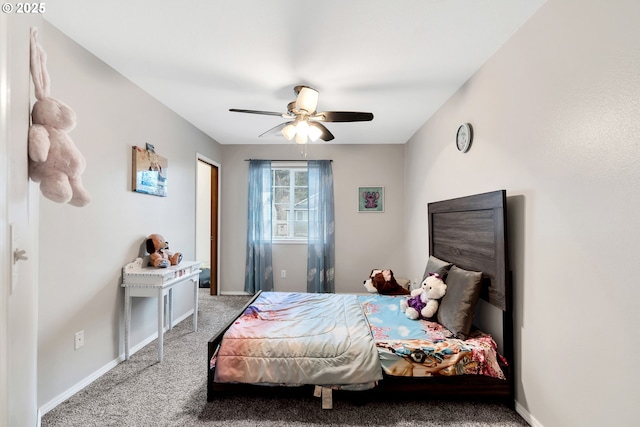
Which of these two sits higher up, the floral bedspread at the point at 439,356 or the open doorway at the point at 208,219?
the open doorway at the point at 208,219

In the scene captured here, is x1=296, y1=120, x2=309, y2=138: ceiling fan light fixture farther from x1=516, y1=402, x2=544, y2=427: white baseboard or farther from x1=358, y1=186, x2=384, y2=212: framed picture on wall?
x1=516, y1=402, x2=544, y2=427: white baseboard

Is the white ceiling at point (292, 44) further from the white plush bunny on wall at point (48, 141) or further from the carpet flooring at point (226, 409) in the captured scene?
the carpet flooring at point (226, 409)

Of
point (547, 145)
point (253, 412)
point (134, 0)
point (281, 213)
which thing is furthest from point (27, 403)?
point (281, 213)

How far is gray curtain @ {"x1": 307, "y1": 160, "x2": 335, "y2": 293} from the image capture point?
183 inches

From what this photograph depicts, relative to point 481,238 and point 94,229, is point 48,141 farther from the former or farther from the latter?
point 481,238

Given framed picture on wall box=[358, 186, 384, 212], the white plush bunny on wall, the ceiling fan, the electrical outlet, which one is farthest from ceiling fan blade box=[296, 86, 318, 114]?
the electrical outlet

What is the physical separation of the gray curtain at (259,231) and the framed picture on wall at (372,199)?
1563 mm

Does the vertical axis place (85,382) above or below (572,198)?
below

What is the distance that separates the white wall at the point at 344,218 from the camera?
15.4 feet

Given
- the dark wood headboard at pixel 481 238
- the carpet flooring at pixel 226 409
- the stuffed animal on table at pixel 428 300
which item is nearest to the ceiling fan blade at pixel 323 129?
the dark wood headboard at pixel 481 238

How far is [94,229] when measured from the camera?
2229 mm

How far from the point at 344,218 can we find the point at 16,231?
4.18m

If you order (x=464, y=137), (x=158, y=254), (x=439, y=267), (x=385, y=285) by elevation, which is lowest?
(x=385, y=285)

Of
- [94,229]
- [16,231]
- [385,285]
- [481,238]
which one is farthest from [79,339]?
[481,238]
